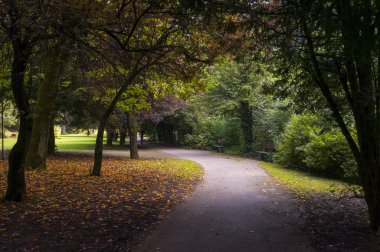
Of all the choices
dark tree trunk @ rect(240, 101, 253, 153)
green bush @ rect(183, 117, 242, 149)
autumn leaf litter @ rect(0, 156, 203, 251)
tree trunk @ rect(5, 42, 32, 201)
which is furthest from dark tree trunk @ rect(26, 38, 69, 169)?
green bush @ rect(183, 117, 242, 149)

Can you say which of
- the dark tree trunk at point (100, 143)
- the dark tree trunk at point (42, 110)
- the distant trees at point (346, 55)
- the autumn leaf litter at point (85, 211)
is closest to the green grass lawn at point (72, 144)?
the dark tree trunk at point (42, 110)

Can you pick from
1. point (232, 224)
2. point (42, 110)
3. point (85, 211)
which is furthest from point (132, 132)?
point (232, 224)

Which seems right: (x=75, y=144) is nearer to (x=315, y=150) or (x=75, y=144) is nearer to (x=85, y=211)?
(x=315, y=150)

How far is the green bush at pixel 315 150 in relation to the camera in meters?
16.8

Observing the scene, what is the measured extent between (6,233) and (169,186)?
6.78 m

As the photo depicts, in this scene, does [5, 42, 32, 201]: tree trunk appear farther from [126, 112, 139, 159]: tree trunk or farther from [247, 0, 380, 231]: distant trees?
[126, 112, 139, 159]: tree trunk

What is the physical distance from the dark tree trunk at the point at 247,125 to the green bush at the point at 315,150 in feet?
25.7

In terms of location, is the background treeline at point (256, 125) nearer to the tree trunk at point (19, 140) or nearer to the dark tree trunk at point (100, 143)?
the dark tree trunk at point (100, 143)

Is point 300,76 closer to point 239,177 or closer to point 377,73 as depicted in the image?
point 377,73

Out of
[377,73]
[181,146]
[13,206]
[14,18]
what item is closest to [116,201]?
[13,206]

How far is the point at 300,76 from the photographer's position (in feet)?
28.8

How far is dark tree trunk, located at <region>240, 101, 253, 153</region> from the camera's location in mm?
30109

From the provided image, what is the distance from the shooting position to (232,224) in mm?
7902

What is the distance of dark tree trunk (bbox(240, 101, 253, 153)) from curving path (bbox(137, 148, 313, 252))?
1727 centimetres
